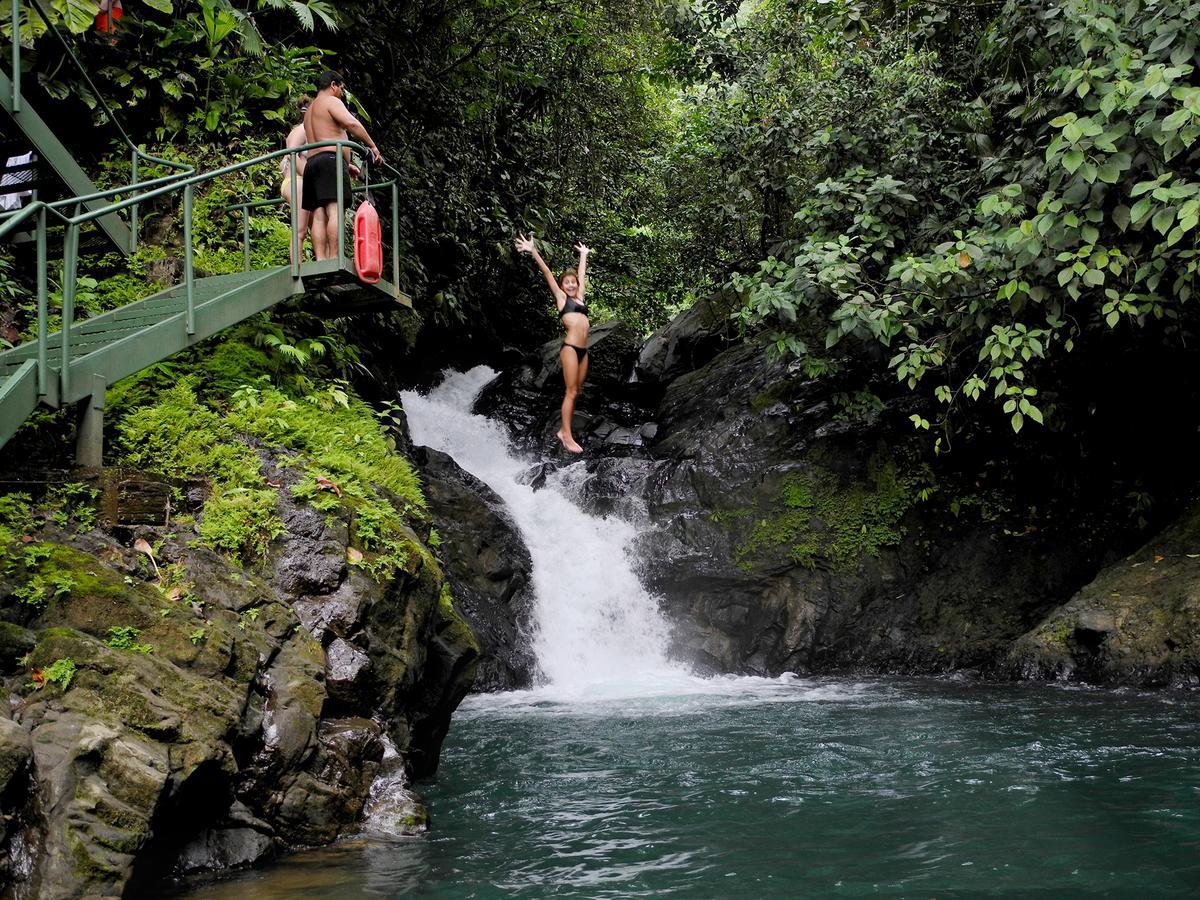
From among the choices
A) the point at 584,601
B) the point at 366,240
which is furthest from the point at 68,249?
the point at 584,601

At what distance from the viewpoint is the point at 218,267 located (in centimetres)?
885

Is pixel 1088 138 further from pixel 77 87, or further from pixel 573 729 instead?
pixel 77 87

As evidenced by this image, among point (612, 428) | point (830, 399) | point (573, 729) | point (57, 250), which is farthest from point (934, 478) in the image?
point (57, 250)

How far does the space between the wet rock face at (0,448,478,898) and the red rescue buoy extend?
5.87ft

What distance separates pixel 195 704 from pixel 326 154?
15.5 ft

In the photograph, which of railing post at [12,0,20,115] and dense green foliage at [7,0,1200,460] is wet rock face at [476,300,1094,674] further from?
railing post at [12,0,20,115]

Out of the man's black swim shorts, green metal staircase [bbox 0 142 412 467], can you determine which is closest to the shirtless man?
the man's black swim shorts

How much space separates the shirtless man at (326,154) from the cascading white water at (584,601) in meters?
5.17

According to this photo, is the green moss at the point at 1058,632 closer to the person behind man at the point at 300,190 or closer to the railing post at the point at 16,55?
the person behind man at the point at 300,190

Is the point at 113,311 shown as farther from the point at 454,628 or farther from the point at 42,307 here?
the point at 454,628

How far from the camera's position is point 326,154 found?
25.1ft

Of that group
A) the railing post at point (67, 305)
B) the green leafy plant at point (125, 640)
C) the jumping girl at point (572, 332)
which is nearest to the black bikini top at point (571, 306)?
the jumping girl at point (572, 332)

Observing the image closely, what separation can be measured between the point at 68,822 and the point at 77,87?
8.11 meters

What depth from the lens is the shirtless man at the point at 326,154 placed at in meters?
7.57
